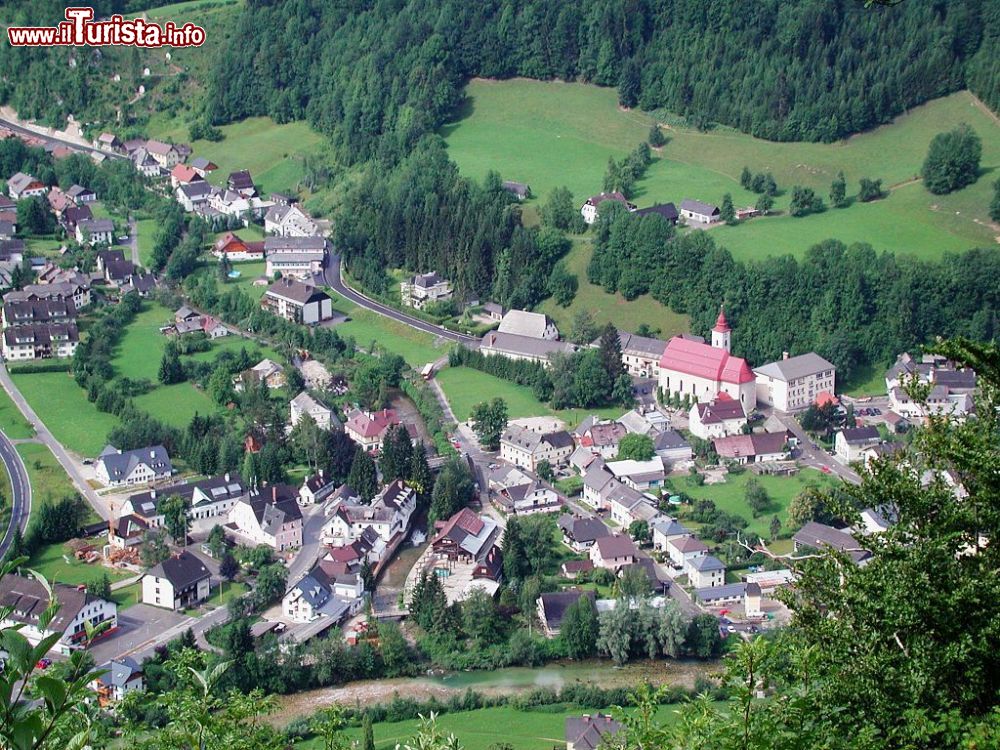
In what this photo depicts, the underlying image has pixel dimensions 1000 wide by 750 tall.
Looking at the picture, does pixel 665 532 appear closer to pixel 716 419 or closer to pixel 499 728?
pixel 716 419

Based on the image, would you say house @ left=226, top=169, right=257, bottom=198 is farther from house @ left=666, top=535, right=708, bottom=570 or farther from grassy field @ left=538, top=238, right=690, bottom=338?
house @ left=666, top=535, right=708, bottom=570

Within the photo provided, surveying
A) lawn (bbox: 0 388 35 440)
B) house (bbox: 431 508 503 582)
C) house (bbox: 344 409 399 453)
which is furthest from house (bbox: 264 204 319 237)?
house (bbox: 431 508 503 582)

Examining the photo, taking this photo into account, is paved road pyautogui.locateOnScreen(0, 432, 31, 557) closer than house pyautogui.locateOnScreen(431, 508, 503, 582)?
No

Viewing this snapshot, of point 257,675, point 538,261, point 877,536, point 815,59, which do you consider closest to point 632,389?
point 538,261

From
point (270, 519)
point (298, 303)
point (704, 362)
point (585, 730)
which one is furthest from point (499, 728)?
point (298, 303)

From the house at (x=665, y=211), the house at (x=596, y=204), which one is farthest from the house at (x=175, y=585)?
the house at (x=596, y=204)

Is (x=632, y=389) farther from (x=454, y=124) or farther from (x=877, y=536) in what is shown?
(x=877, y=536)

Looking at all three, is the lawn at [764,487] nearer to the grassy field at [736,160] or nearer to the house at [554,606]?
the house at [554,606]
